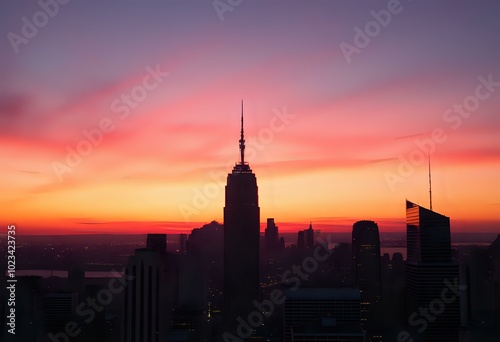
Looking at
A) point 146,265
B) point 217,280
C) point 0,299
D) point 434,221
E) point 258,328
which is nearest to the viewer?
point 146,265

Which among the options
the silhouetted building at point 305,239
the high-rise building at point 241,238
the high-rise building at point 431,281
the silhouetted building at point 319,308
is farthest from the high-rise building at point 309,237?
the silhouetted building at point 319,308

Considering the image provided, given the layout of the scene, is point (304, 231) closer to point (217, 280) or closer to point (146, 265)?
point (217, 280)

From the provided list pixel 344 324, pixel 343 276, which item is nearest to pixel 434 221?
pixel 343 276

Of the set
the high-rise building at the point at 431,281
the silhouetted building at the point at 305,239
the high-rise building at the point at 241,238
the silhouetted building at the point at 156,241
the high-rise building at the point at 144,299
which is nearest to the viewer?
the high-rise building at the point at 144,299

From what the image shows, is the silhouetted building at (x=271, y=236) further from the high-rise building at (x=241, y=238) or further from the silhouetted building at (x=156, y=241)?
the silhouetted building at (x=156, y=241)

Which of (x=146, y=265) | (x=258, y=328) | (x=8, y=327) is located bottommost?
(x=258, y=328)

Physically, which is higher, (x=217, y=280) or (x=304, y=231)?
(x=304, y=231)

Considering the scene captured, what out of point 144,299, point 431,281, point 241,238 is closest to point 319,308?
point 144,299
